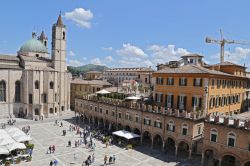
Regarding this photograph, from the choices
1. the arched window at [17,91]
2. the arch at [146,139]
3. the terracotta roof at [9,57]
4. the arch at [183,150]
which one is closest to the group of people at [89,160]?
the arch at [146,139]

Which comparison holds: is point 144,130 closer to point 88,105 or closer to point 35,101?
point 88,105

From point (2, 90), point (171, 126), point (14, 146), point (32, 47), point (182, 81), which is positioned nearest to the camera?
point (14, 146)

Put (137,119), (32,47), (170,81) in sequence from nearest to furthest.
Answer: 1. (170,81)
2. (137,119)
3. (32,47)

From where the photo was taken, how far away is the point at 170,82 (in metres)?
35.1

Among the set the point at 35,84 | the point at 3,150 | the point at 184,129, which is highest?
the point at 35,84

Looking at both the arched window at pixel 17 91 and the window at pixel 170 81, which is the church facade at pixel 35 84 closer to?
the arched window at pixel 17 91

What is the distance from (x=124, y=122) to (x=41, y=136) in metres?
15.0

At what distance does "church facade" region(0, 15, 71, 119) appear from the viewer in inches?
2180

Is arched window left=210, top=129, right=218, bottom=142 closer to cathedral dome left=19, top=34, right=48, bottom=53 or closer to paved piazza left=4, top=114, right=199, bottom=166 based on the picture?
paved piazza left=4, top=114, right=199, bottom=166

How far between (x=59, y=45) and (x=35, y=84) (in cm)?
1246

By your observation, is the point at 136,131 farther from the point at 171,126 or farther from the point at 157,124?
the point at 171,126

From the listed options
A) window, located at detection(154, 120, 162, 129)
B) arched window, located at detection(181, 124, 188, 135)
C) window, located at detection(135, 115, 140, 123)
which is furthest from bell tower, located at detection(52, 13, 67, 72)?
arched window, located at detection(181, 124, 188, 135)

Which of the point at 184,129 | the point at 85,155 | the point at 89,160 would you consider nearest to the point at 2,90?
the point at 85,155

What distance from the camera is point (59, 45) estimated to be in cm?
6119
